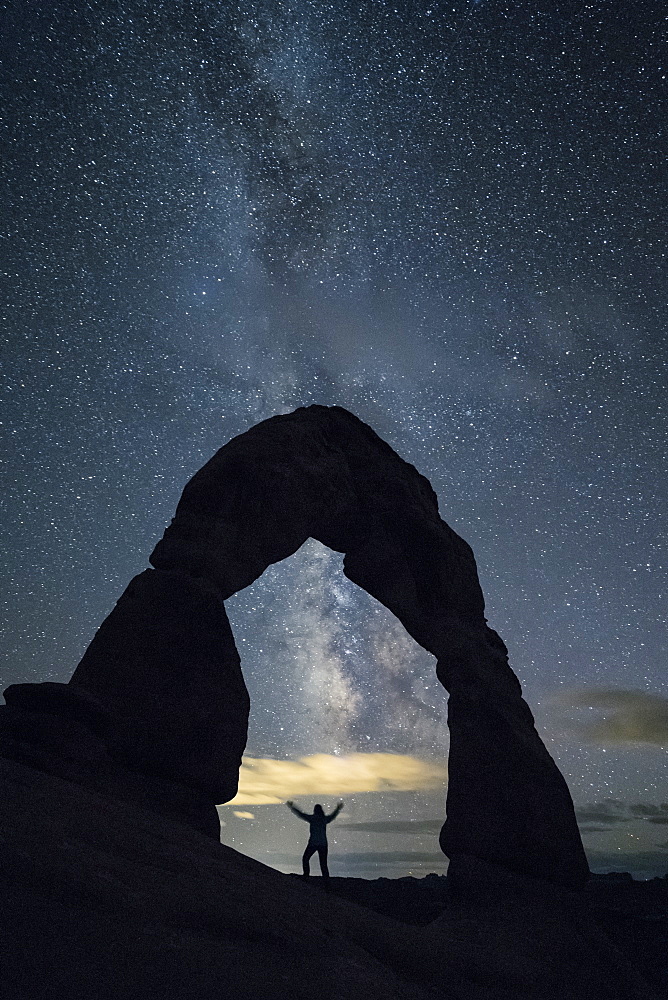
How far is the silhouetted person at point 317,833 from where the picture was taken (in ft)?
47.1

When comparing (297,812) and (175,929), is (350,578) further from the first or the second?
(175,929)

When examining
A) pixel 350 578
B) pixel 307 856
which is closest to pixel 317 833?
pixel 307 856

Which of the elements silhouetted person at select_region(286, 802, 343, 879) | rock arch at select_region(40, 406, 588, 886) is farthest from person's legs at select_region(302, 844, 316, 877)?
rock arch at select_region(40, 406, 588, 886)

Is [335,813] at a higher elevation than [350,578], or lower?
lower

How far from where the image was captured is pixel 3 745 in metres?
10.4

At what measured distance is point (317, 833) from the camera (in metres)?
14.5

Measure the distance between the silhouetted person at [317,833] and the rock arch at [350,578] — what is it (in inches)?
79.6

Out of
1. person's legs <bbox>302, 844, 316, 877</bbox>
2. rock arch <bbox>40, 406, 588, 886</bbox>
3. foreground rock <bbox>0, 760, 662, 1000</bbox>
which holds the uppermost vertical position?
rock arch <bbox>40, 406, 588, 886</bbox>

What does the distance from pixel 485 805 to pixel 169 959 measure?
41.2 feet

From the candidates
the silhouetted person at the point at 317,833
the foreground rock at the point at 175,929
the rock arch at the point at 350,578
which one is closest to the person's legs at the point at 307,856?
the silhouetted person at the point at 317,833

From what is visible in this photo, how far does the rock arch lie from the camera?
13.5 metres

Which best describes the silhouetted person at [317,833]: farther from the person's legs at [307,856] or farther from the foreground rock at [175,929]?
the foreground rock at [175,929]

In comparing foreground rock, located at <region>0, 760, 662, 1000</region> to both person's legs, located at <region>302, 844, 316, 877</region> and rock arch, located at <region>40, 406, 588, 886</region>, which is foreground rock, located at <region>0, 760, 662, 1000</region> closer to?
rock arch, located at <region>40, 406, 588, 886</region>

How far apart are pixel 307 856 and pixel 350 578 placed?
8553 millimetres
